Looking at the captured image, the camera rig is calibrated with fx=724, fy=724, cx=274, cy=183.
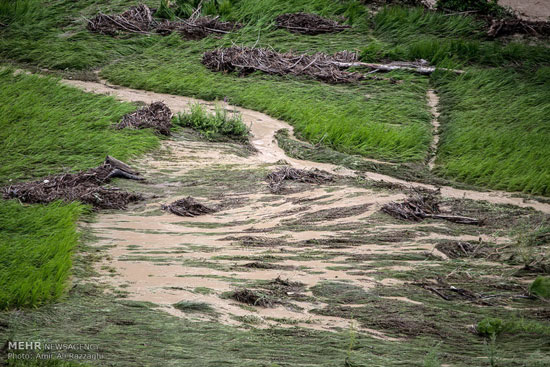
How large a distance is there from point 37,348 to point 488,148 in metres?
7.50

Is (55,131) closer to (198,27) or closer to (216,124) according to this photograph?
(216,124)

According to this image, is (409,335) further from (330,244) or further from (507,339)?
(330,244)

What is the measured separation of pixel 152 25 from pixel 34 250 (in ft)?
34.1

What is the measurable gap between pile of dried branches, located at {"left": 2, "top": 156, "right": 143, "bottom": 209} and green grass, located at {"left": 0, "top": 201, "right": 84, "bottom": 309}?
0.90ft

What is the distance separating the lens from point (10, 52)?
14141 mm

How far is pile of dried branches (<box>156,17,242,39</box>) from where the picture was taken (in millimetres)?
15148

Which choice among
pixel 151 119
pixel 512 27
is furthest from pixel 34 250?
pixel 512 27

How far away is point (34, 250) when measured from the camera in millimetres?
5906

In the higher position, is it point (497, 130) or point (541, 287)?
point (497, 130)

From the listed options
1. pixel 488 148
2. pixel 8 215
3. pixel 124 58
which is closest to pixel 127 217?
pixel 8 215

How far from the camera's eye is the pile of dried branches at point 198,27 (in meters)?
15.1

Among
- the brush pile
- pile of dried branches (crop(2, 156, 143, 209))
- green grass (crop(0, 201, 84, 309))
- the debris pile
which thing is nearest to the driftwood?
the brush pile

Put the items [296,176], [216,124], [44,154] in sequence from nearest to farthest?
1. [296,176]
2. [44,154]
3. [216,124]

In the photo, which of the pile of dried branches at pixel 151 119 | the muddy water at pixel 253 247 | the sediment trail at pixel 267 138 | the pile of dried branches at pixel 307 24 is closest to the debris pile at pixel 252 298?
the muddy water at pixel 253 247
